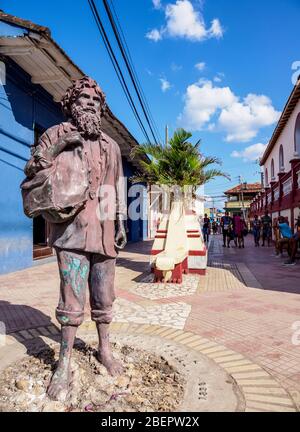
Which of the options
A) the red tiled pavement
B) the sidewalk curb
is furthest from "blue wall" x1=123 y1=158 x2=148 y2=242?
the sidewalk curb

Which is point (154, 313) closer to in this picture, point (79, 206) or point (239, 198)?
point (79, 206)

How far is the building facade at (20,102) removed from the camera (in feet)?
22.4

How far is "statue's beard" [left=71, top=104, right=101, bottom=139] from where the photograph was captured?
7.83 feet

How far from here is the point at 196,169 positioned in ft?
26.9

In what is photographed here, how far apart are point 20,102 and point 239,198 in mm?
45046

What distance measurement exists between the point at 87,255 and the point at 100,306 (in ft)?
1.56

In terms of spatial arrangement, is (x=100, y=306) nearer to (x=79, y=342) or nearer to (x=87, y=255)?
(x=87, y=255)

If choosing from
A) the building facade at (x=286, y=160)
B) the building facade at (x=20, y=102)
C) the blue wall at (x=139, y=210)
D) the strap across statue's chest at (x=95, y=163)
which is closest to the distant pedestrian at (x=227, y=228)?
the building facade at (x=286, y=160)

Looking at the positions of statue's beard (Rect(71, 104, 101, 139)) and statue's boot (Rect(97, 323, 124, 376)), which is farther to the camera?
statue's boot (Rect(97, 323, 124, 376))

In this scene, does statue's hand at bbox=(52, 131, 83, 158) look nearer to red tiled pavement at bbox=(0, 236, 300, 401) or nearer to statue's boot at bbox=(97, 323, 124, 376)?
statue's boot at bbox=(97, 323, 124, 376)

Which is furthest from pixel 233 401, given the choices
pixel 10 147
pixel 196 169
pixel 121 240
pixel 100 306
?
pixel 10 147

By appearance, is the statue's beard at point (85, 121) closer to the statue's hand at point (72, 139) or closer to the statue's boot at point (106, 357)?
the statue's hand at point (72, 139)

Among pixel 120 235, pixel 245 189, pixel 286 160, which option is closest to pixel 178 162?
pixel 120 235

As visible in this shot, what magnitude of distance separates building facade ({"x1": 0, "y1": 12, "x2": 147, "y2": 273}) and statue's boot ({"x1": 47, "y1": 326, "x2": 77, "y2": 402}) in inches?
234
